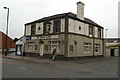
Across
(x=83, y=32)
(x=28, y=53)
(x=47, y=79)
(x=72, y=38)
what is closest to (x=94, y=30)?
(x=83, y=32)

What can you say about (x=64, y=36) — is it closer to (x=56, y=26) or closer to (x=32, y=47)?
(x=56, y=26)

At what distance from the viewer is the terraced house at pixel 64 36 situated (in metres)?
21.9

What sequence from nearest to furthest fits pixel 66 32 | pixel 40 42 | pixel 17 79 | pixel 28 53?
1. pixel 17 79
2. pixel 66 32
3. pixel 40 42
4. pixel 28 53

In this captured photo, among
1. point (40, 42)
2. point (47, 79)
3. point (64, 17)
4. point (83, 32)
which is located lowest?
point (47, 79)

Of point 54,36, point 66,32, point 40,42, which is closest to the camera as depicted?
point 66,32

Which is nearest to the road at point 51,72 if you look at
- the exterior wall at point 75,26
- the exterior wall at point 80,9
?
the exterior wall at point 75,26

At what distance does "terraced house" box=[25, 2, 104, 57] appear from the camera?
21.9 m

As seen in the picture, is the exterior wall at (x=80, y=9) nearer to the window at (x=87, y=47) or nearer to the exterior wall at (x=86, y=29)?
the exterior wall at (x=86, y=29)

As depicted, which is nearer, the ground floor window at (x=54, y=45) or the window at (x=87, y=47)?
the ground floor window at (x=54, y=45)

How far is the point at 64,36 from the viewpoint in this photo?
21594mm

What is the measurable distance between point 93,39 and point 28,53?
1228 centimetres

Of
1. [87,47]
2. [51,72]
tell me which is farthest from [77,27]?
[51,72]

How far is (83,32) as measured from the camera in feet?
83.0

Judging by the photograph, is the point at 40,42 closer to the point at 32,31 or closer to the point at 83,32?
the point at 32,31
